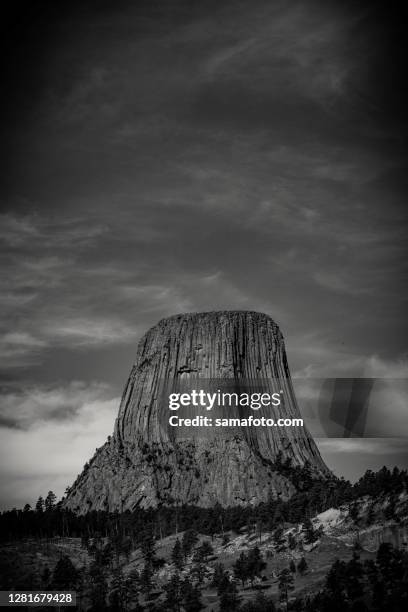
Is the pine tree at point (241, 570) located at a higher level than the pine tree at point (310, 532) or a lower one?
lower

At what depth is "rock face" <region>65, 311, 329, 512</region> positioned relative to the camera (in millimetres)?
172375

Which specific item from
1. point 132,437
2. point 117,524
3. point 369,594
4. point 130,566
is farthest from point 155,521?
point 369,594

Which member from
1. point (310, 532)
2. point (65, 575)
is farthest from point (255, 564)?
point (65, 575)

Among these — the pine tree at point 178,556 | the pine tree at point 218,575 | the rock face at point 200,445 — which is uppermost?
the rock face at point 200,445

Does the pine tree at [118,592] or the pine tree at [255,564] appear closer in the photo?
the pine tree at [118,592]

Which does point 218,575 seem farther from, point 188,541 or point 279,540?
point 188,541

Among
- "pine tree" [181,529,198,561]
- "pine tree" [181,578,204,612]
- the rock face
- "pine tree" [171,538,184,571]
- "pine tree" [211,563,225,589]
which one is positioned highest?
the rock face

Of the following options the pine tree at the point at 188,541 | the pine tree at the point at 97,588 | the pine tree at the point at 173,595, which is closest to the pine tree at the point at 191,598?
the pine tree at the point at 173,595

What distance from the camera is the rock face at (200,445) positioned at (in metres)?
172

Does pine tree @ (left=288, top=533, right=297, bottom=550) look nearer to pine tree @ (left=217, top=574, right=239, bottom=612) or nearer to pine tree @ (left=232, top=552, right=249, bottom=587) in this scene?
pine tree @ (left=232, top=552, right=249, bottom=587)

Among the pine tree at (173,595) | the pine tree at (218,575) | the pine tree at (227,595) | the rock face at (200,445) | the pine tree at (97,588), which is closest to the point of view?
the pine tree at (227,595)

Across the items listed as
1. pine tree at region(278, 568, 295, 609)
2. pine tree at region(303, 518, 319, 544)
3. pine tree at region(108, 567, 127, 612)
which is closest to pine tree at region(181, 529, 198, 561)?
pine tree at region(108, 567, 127, 612)

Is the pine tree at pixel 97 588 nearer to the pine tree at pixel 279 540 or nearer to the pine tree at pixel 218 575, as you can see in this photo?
the pine tree at pixel 218 575

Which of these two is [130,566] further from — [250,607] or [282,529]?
[250,607]
